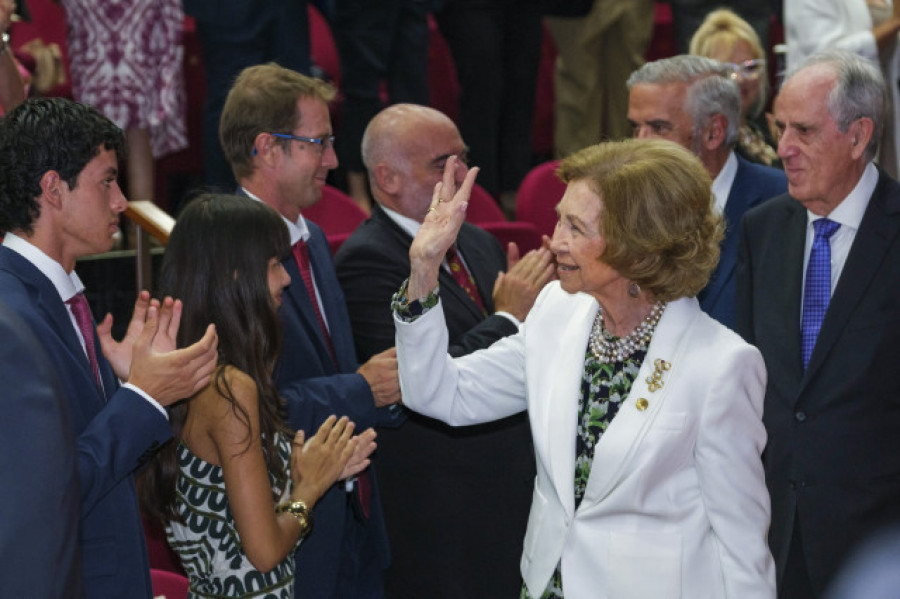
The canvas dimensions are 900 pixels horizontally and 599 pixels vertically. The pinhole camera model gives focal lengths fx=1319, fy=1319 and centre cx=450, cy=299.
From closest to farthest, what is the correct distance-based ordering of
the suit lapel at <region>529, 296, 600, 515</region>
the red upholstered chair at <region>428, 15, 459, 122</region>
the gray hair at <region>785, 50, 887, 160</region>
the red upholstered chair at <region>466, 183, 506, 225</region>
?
the suit lapel at <region>529, 296, 600, 515</region> < the gray hair at <region>785, 50, 887, 160</region> < the red upholstered chair at <region>466, 183, 506, 225</region> < the red upholstered chair at <region>428, 15, 459, 122</region>

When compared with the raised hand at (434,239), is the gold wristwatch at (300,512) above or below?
below

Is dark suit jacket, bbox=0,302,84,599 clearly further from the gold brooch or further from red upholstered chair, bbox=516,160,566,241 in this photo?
red upholstered chair, bbox=516,160,566,241

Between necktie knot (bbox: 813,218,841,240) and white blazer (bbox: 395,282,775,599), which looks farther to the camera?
necktie knot (bbox: 813,218,841,240)

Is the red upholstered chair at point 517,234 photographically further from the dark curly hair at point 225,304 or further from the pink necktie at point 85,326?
the pink necktie at point 85,326

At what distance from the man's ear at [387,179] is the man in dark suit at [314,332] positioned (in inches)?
6.2

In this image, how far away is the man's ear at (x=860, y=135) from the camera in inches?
152

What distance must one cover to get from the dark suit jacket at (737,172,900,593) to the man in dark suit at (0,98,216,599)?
1.68 meters

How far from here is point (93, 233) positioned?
3.04 metres

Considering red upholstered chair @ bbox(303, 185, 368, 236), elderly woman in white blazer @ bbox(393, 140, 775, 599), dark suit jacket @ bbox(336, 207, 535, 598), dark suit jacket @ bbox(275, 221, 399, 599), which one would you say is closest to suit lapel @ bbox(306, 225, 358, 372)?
dark suit jacket @ bbox(275, 221, 399, 599)

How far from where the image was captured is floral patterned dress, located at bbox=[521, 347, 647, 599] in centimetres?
294

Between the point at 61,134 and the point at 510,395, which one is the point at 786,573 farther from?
the point at 61,134

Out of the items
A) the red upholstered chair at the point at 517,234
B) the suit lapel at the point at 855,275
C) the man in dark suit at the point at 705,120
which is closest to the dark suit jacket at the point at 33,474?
the suit lapel at the point at 855,275

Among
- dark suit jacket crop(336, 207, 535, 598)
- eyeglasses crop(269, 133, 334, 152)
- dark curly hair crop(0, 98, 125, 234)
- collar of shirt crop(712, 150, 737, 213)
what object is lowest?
dark suit jacket crop(336, 207, 535, 598)

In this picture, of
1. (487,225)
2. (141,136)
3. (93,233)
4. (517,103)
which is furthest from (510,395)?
(517,103)
